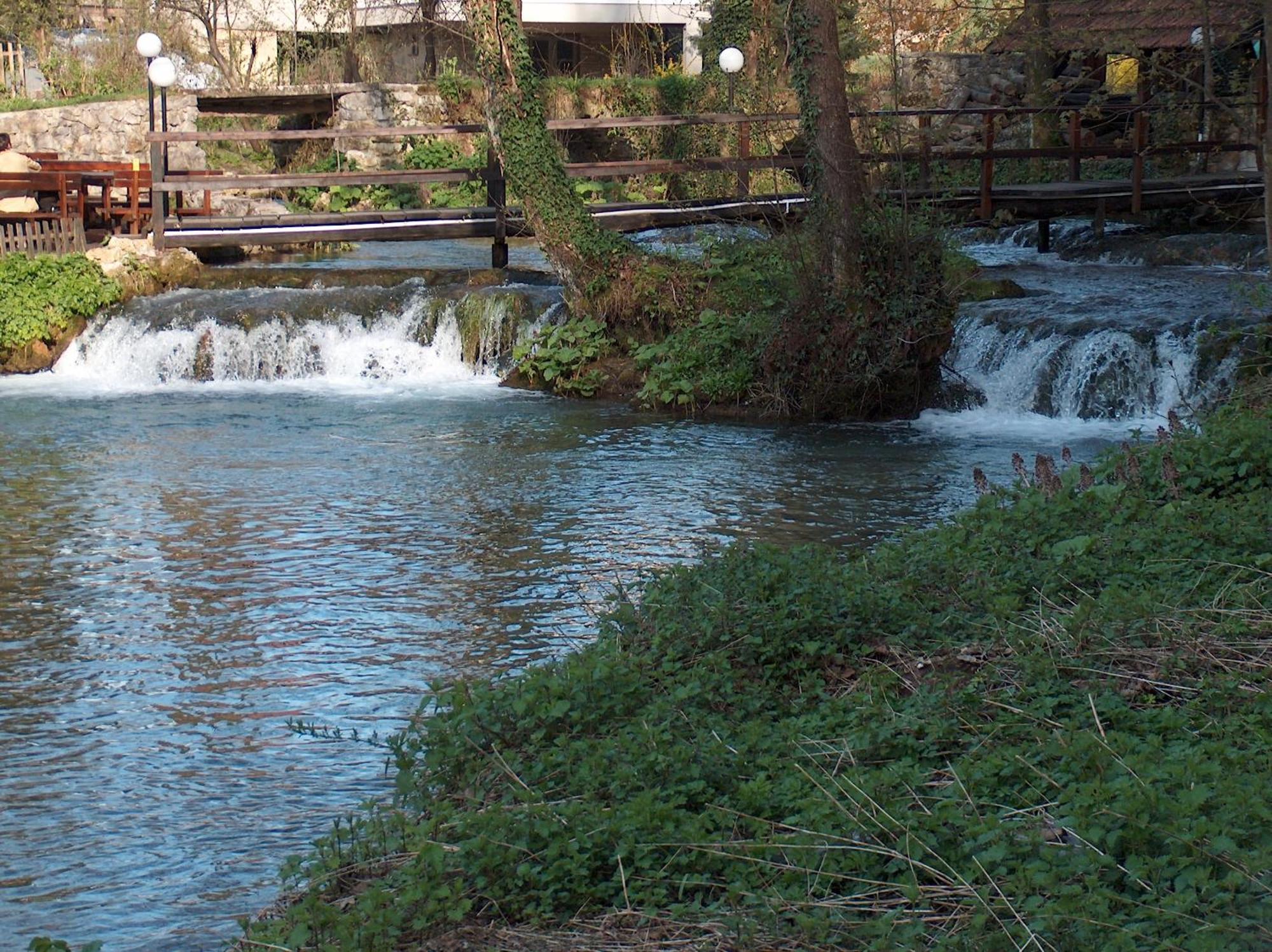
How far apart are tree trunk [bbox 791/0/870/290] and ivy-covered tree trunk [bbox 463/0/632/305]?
2.66m

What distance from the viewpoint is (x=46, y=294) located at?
53.7 ft

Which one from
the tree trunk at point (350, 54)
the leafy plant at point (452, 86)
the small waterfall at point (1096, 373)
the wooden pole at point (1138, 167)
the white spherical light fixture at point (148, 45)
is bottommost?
the small waterfall at point (1096, 373)

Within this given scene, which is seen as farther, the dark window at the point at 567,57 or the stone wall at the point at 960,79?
the dark window at the point at 567,57

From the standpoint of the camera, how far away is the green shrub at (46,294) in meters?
16.1

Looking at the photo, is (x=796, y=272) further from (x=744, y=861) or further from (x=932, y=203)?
(x=744, y=861)

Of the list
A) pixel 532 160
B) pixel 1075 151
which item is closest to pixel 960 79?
pixel 1075 151

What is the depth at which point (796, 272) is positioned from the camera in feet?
42.9

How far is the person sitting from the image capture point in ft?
58.9

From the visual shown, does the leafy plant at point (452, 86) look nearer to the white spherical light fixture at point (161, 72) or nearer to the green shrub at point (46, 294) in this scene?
the white spherical light fixture at point (161, 72)

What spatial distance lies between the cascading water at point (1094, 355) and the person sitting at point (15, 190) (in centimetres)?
1105

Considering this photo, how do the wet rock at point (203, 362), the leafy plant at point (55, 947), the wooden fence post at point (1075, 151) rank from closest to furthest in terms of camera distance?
the leafy plant at point (55, 947)
the wet rock at point (203, 362)
the wooden fence post at point (1075, 151)

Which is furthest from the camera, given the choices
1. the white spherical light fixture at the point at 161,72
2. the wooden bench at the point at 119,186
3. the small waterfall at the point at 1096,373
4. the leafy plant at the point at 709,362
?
the wooden bench at the point at 119,186

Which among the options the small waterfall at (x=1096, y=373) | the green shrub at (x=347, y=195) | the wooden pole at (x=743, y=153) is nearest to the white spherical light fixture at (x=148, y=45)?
the green shrub at (x=347, y=195)

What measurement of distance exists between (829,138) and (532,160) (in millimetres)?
3614
